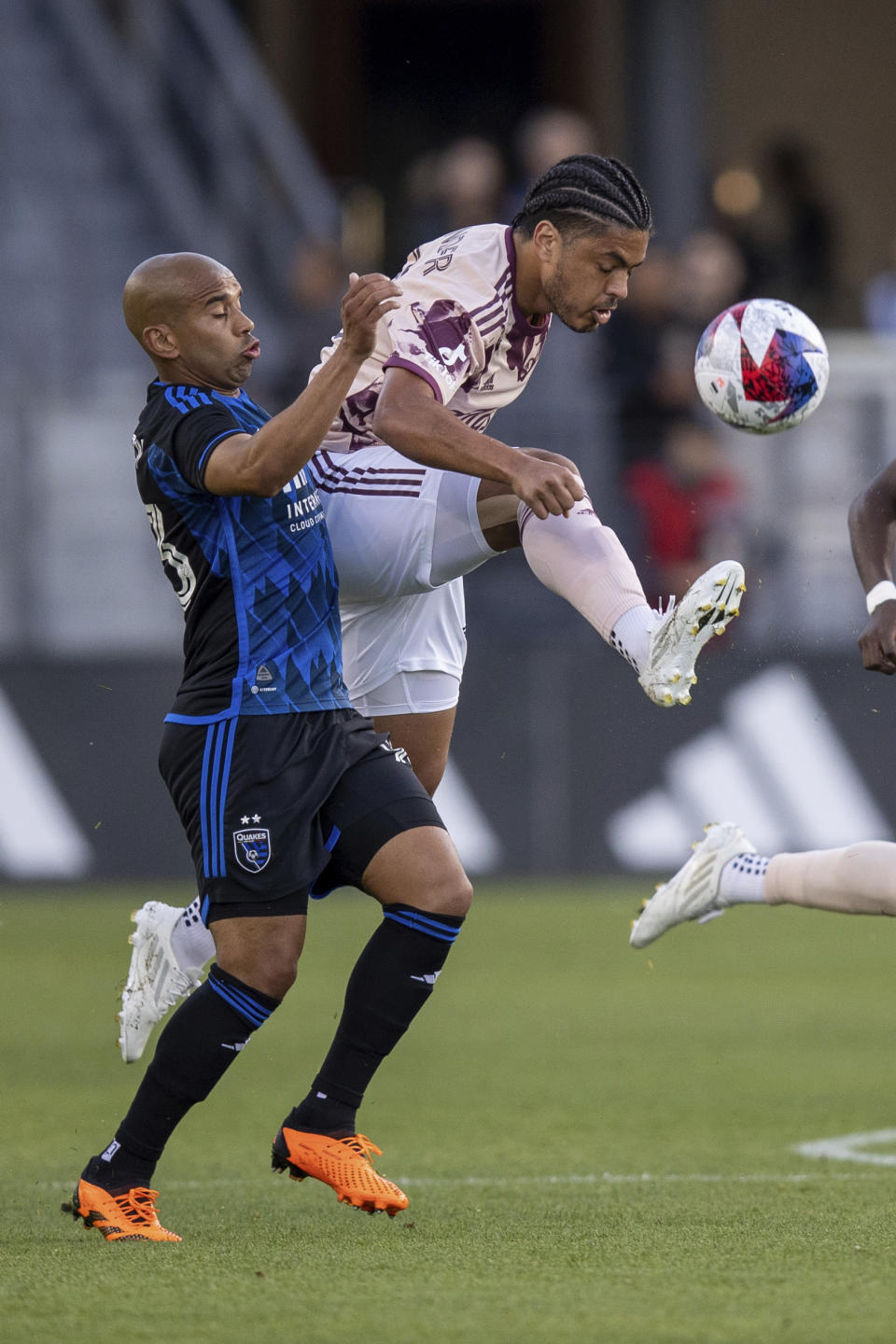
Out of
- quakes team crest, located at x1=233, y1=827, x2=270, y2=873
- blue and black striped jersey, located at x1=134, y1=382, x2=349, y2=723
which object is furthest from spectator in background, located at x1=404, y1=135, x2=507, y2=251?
quakes team crest, located at x1=233, y1=827, x2=270, y2=873

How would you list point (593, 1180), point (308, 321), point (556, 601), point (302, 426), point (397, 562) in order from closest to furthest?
1. point (302, 426)
2. point (397, 562)
3. point (593, 1180)
4. point (556, 601)
5. point (308, 321)

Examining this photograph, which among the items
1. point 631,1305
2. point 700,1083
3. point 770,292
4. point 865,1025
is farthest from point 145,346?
point 770,292

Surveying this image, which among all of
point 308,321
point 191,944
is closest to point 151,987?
point 191,944

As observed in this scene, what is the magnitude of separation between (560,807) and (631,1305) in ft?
25.9

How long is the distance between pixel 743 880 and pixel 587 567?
1.01 m

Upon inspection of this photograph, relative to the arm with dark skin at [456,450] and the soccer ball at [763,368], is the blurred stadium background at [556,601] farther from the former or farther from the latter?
the arm with dark skin at [456,450]

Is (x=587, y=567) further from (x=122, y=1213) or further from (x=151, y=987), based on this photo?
(x=122, y=1213)

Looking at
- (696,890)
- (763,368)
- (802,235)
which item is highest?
(802,235)

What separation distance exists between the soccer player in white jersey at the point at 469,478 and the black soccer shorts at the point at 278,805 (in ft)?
1.89

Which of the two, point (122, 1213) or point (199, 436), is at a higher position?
point (199, 436)

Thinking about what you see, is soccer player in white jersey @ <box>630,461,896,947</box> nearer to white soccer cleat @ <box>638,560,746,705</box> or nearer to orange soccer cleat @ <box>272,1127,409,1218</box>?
white soccer cleat @ <box>638,560,746,705</box>

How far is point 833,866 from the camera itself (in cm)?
539

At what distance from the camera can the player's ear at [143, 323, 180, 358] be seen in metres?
4.86

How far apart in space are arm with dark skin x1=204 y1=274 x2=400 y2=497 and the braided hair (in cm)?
65
